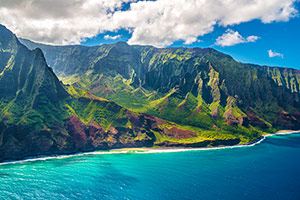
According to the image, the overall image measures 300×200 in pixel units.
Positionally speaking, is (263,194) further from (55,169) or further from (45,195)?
(55,169)

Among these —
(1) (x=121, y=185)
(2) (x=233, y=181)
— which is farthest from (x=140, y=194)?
(2) (x=233, y=181)

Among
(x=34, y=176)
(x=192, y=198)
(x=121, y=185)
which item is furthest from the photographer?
(x=34, y=176)

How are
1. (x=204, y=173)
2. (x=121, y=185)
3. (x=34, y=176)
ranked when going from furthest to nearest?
(x=204, y=173)
(x=34, y=176)
(x=121, y=185)

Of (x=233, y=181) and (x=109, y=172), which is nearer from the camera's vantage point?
(x=233, y=181)

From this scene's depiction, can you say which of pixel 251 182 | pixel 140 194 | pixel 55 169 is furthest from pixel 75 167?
pixel 251 182

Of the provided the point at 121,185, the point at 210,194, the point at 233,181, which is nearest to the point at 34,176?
the point at 121,185

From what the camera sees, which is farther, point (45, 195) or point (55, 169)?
point (55, 169)

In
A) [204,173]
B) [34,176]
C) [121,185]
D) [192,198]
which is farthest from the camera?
[204,173]

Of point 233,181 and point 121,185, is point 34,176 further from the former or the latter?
point 233,181

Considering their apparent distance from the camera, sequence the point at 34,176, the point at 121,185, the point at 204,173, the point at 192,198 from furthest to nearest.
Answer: the point at 204,173 → the point at 34,176 → the point at 121,185 → the point at 192,198

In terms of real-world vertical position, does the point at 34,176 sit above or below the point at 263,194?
above
